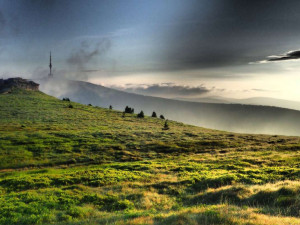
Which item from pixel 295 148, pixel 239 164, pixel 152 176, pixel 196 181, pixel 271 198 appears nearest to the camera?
pixel 271 198

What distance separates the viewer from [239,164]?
3231cm

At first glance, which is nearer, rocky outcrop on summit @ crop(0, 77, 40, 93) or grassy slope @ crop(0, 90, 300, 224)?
grassy slope @ crop(0, 90, 300, 224)

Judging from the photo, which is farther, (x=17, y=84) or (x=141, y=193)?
(x=17, y=84)

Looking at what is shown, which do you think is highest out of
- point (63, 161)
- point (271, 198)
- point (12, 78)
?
point (12, 78)

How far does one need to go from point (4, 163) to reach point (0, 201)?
2700 centimetres

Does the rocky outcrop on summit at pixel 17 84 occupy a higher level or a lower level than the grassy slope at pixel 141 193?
higher

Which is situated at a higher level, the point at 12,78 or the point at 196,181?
the point at 12,78

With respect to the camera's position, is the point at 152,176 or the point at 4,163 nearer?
the point at 152,176

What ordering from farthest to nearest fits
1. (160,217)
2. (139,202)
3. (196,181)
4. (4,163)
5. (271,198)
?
(4,163) < (196,181) < (139,202) < (271,198) < (160,217)

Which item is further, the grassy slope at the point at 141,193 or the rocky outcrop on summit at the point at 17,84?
the rocky outcrop on summit at the point at 17,84

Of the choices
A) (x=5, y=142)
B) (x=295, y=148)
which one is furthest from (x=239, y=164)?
(x=5, y=142)

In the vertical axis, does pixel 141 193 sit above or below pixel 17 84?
below

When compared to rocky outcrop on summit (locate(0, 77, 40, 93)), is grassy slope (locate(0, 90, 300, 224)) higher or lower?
lower

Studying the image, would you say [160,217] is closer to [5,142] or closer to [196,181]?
[196,181]
